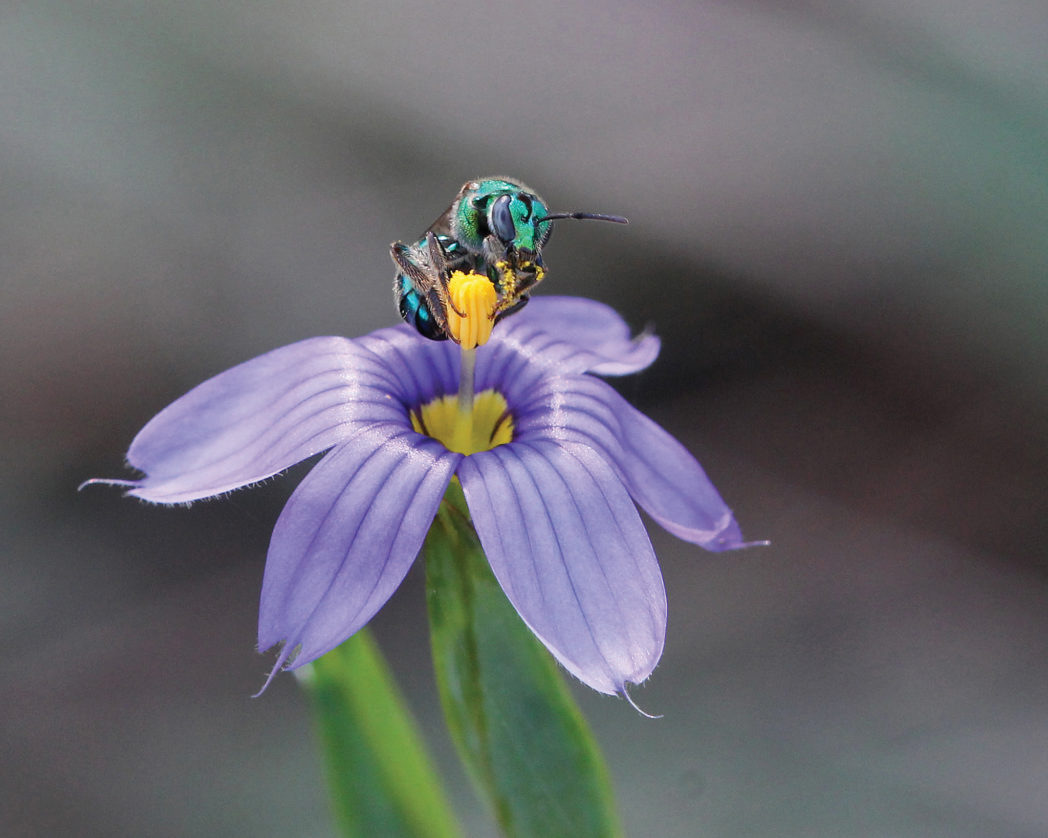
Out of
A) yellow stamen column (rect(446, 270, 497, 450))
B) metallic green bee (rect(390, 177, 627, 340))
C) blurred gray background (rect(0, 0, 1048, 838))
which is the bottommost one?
blurred gray background (rect(0, 0, 1048, 838))

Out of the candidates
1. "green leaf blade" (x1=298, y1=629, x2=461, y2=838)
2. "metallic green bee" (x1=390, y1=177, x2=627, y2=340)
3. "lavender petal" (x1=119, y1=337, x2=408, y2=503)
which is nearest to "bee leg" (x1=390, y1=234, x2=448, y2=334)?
"metallic green bee" (x1=390, y1=177, x2=627, y2=340)

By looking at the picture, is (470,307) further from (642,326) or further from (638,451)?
(642,326)

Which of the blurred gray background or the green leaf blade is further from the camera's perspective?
the blurred gray background

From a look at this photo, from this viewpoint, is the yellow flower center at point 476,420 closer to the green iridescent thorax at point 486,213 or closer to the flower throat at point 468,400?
the flower throat at point 468,400

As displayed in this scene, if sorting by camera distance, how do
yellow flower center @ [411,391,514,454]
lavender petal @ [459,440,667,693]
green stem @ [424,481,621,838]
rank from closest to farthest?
lavender petal @ [459,440,667,693] < green stem @ [424,481,621,838] < yellow flower center @ [411,391,514,454]

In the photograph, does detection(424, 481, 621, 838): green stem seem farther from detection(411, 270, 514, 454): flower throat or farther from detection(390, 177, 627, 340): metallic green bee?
detection(390, 177, 627, 340): metallic green bee

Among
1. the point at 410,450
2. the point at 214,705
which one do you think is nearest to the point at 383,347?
the point at 410,450

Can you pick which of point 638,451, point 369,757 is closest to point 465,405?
point 638,451
